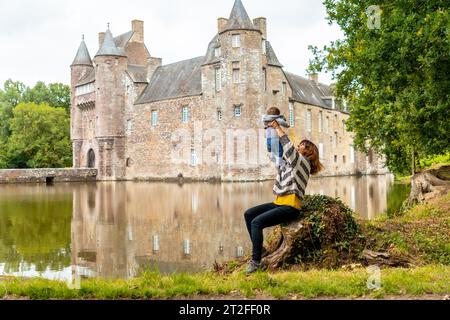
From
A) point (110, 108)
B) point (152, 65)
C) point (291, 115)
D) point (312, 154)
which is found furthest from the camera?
point (152, 65)

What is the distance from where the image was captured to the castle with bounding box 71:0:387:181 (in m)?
40.7

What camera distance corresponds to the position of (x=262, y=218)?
6590 millimetres

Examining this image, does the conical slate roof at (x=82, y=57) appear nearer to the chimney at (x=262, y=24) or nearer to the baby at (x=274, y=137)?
the chimney at (x=262, y=24)

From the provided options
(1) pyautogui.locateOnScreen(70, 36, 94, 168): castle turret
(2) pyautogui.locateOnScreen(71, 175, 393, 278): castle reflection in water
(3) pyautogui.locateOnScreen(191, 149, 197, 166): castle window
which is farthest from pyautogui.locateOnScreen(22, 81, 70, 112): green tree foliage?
(2) pyautogui.locateOnScreen(71, 175, 393, 278): castle reflection in water

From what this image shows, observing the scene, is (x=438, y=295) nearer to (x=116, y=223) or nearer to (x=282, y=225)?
(x=282, y=225)

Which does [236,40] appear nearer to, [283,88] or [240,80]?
[240,80]

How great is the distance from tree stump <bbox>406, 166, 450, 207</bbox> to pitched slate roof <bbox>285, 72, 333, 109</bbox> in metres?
30.2

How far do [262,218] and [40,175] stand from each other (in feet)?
134

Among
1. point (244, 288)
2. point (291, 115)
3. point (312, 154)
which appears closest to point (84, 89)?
point (291, 115)

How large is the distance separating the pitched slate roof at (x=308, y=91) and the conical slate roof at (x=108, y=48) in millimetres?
15672

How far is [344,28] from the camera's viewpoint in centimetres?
1920

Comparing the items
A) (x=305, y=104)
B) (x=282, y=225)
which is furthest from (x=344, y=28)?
(x=305, y=104)

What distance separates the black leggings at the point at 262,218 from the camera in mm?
6605
